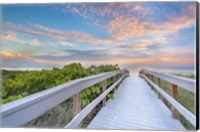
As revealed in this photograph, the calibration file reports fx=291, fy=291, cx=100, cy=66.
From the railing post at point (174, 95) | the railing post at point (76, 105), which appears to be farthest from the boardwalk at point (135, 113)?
the railing post at point (76, 105)

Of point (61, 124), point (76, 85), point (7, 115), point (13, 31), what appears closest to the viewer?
point (7, 115)

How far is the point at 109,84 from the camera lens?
11.8ft

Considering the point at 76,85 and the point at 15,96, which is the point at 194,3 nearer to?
the point at 76,85

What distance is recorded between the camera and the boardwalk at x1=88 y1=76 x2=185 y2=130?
262 cm

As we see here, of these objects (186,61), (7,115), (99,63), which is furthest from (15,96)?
(186,61)

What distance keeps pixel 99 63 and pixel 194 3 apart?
3.38 ft

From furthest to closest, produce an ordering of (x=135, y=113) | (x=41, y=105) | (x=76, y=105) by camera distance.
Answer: (x=135, y=113) < (x=76, y=105) < (x=41, y=105)

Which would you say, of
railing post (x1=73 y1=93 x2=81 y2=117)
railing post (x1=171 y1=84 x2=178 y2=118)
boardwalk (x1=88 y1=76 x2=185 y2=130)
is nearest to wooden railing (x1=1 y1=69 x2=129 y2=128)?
railing post (x1=73 y1=93 x2=81 y2=117)

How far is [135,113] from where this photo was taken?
2916 mm

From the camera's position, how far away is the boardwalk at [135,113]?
2.62 metres

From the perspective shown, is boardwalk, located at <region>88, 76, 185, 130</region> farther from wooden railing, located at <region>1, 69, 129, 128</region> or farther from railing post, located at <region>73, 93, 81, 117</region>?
railing post, located at <region>73, 93, 81, 117</region>

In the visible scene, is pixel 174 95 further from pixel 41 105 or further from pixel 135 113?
pixel 41 105

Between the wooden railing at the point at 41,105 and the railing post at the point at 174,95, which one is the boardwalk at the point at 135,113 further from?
the wooden railing at the point at 41,105

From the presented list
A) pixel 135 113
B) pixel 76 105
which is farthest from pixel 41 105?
pixel 135 113
